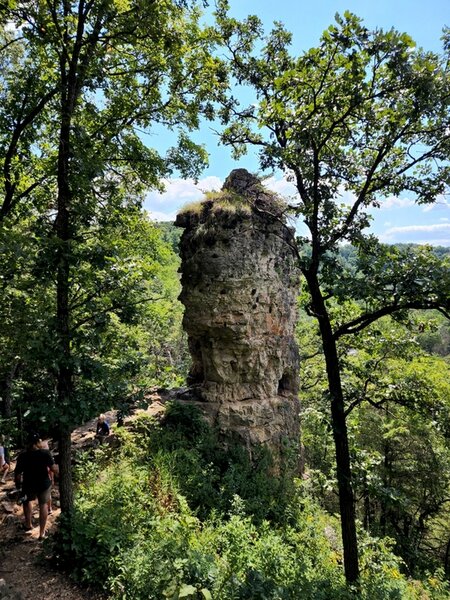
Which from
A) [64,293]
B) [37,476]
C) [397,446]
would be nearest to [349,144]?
[64,293]

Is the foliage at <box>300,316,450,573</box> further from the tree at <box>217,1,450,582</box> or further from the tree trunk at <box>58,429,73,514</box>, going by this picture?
the tree trunk at <box>58,429,73,514</box>

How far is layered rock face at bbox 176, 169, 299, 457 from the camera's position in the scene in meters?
11.0

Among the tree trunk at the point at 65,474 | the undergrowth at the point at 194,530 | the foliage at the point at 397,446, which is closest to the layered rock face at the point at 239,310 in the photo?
the undergrowth at the point at 194,530

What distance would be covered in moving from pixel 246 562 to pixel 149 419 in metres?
5.65

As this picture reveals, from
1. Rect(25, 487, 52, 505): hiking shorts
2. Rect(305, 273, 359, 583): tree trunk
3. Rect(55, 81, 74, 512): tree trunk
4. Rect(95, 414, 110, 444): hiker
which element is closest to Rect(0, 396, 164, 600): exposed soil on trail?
Rect(25, 487, 52, 505): hiking shorts

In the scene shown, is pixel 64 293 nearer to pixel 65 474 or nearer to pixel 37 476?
pixel 65 474

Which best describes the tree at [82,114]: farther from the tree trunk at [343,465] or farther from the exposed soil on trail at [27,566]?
the tree trunk at [343,465]

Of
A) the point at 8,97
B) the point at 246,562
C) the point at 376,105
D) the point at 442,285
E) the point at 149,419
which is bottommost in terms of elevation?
the point at 246,562

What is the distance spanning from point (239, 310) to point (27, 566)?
7.40 metres

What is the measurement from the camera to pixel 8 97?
9477 millimetres

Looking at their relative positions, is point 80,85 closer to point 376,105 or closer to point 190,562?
point 376,105

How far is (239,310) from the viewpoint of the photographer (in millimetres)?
11055

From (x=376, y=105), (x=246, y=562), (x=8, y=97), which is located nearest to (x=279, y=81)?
(x=376, y=105)

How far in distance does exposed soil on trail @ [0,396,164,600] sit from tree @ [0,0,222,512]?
0.88 meters
